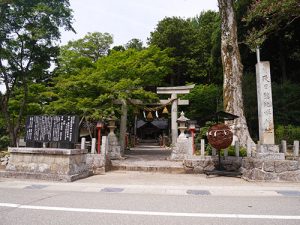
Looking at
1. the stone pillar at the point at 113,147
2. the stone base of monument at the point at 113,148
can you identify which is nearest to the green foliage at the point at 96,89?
the stone pillar at the point at 113,147

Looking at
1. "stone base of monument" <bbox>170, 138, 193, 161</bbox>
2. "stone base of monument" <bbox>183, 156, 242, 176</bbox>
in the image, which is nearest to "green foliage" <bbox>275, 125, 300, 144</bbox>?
"stone base of monument" <bbox>170, 138, 193, 161</bbox>

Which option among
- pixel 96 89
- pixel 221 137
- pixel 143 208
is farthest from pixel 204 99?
pixel 143 208

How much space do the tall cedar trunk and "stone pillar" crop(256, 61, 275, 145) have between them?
3774mm

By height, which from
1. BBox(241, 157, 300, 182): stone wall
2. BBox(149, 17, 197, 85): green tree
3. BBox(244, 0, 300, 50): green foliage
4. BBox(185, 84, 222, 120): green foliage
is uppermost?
BBox(149, 17, 197, 85): green tree

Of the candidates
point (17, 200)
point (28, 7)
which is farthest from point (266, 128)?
point (28, 7)

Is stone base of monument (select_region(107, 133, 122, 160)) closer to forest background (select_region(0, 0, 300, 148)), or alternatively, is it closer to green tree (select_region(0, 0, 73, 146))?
forest background (select_region(0, 0, 300, 148))

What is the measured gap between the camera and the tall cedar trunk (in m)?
13.0

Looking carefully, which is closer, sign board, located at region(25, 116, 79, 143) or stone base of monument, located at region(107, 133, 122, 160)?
sign board, located at region(25, 116, 79, 143)

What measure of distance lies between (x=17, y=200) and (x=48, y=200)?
67 centimetres

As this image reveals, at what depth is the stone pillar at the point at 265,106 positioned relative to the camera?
8977 mm

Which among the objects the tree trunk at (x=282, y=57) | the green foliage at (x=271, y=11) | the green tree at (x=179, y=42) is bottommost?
the green foliage at (x=271, y=11)

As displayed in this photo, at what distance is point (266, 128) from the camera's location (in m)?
9.03

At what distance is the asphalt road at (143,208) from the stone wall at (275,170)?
95.1 inches

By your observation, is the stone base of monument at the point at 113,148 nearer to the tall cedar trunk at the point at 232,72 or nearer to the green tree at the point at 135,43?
the tall cedar trunk at the point at 232,72
